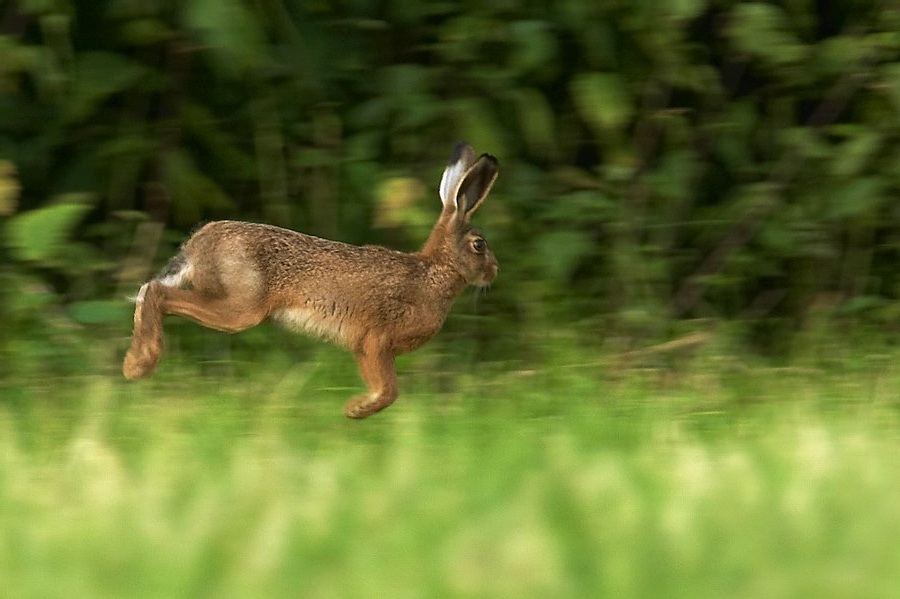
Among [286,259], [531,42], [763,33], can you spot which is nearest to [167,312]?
[286,259]

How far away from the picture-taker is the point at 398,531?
3.56 m

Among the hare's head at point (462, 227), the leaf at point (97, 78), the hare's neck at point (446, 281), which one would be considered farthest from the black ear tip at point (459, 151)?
the leaf at point (97, 78)

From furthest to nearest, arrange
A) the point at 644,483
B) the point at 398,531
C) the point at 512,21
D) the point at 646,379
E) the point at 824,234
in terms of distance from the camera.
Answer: the point at 824,234, the point at 512,21, the point at 646,379, the point at 644,483, the point at 398,531

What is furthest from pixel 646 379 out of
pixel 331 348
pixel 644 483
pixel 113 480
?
pixel 113 480

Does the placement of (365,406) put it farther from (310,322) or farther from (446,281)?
(446,281)

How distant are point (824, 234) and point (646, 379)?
4.82 feet

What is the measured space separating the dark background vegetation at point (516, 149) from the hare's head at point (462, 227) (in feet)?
0.73

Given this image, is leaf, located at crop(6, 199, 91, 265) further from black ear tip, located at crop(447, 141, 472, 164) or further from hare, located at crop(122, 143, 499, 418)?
black ear tip, located at crop(447, 141, 472, 164)

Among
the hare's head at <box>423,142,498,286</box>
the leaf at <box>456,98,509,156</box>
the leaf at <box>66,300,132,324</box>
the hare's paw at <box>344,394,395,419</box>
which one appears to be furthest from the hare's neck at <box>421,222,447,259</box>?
the leaf at <box>66,300,132,324</box>

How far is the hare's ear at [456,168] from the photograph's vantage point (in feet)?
18.9

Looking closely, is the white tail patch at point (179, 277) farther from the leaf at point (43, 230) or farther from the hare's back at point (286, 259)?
the leaf at point (43, 230)

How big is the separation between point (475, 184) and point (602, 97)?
944mm

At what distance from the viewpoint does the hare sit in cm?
509

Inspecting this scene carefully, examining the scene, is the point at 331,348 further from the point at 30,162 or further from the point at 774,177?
the point at 774,177
